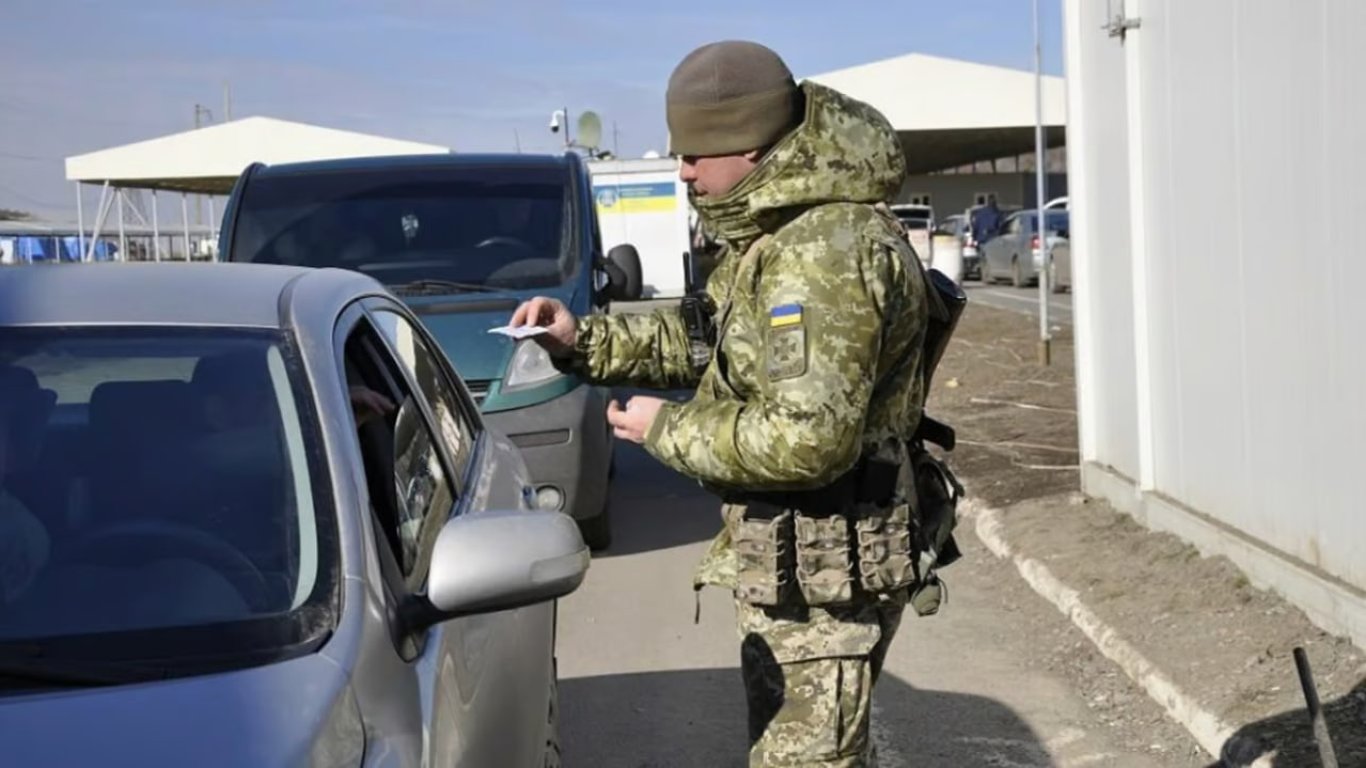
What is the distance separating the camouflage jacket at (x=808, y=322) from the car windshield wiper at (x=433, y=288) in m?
5.18

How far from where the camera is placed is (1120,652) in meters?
6.01

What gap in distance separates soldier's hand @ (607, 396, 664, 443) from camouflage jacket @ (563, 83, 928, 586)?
0.03 metres

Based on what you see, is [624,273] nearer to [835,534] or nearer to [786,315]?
[835,534]

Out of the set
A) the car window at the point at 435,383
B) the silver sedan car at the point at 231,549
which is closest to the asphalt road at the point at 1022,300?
the car window at the point at 435,383

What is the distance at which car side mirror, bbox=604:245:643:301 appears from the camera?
29.7 feet

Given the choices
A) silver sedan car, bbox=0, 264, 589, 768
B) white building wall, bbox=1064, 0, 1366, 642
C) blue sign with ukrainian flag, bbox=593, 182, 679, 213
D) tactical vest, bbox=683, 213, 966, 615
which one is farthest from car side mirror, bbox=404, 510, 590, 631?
blue sign with ukrainian flag, bbox=593, 182, 679, 213

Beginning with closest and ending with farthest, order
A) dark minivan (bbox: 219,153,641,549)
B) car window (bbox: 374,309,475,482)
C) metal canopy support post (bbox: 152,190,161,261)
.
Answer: car window (bbox: 374,309,475,482)
dark minivan (bbox: 219,153,641,549)
metal canopy support post (bbox: 152,190,161,261)

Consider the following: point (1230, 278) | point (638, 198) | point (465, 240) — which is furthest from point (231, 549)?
point (638, 198)

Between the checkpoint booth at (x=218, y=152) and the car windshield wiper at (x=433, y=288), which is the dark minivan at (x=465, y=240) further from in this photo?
the checkpoint booth at (x=218, y=152)

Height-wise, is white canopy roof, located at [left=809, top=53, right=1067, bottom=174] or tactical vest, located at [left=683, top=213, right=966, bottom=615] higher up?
white canopy roof, located at [left=809, top=53, right=1067, bottom=174]

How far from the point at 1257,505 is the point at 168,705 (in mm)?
4914

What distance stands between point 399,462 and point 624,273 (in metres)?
5.85

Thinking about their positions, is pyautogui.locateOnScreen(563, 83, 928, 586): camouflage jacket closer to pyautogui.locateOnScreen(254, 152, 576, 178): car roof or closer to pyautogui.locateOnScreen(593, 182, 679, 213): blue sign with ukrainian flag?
pyautogui.locateOnScreen(254, 152, 576, 178): car roof

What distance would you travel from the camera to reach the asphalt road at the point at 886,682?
5297 millimetres
